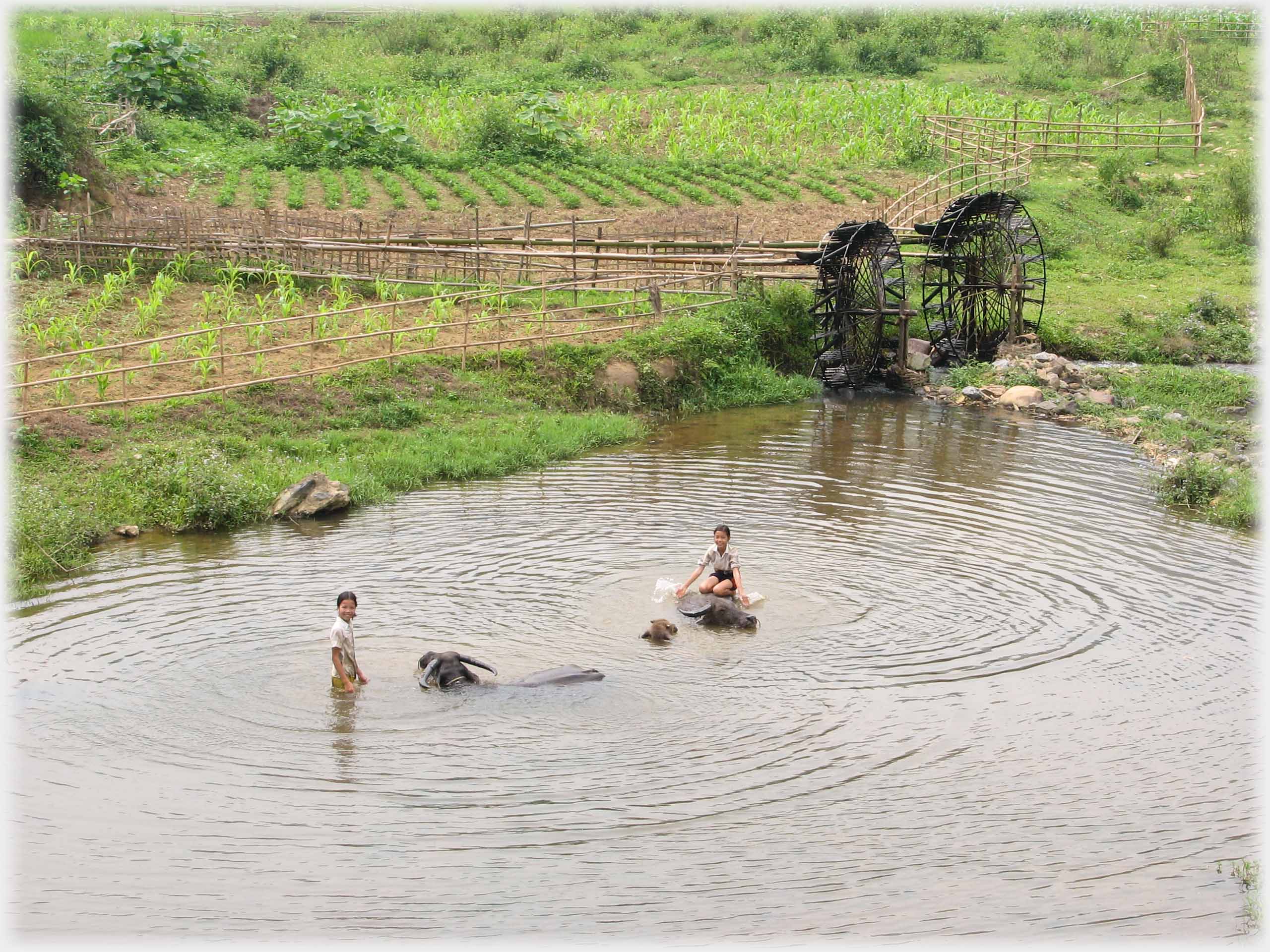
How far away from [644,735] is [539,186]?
30.6m

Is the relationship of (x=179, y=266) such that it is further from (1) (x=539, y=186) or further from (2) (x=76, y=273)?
(1) (x=539, y=186)

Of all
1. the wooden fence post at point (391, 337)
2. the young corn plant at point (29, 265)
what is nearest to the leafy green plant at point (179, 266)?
the young corn plant at point (29, 265)

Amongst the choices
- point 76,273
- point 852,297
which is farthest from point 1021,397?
point 76,273

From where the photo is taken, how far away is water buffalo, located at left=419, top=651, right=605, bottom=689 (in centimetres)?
1105

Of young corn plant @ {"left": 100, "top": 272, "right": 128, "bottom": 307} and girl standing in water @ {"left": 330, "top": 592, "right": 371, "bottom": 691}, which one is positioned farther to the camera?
young corn plant @ {"left": 100, "top": 272, "right": 128, "bottom": 307}

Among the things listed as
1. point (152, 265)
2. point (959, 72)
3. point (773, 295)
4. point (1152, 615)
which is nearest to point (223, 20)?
point (959, 72)

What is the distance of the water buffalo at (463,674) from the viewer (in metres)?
11.0

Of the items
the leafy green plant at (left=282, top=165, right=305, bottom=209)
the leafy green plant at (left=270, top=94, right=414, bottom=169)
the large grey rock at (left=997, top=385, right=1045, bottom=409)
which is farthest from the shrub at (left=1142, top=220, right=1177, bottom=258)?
the leafy green plant at (left=270, top=94, right=414, bottom=169)

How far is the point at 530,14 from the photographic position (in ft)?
200

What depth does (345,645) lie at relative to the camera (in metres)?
11.0

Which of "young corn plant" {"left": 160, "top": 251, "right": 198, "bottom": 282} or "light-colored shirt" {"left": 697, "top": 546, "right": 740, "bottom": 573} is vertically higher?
"young corn plant" {"left": 160, "top": 251, "right": 198, "bottom": 282}

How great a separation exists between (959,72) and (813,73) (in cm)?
598

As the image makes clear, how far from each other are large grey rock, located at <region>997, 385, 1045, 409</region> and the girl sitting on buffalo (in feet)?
40.9

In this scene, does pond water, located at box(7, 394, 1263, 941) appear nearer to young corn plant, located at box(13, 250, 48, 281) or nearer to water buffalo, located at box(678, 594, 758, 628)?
water buffalo, located at box(678, 594, 758, 628)
